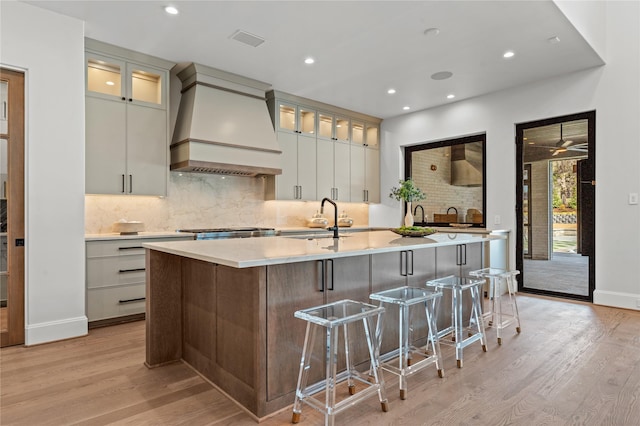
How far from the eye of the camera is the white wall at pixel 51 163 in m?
3.09

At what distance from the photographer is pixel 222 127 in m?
4.56

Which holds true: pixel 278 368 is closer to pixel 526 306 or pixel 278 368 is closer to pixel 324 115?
pixel 526 306

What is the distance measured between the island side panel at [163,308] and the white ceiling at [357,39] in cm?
214

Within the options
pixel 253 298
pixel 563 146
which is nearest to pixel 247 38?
pixel 253 298

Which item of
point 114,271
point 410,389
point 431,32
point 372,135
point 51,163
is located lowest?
point 410,389

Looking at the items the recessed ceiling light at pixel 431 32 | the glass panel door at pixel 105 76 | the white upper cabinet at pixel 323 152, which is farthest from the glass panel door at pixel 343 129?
the glass panel door at pixel 105 76

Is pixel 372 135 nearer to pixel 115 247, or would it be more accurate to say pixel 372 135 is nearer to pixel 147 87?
pixel 147 87

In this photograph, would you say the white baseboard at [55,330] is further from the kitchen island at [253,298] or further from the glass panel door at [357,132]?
the glass panel door at [357,132]

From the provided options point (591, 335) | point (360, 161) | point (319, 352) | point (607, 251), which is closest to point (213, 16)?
point (319, 352)

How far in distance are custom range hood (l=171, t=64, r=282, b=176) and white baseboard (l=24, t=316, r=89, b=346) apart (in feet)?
6.17

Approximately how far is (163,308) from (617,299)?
4.76 metres

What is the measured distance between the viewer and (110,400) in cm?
212

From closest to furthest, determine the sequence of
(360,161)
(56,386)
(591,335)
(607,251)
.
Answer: (56,386) → (591,335) → (607,251) → (360,161)

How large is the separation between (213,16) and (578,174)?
4.47 m
